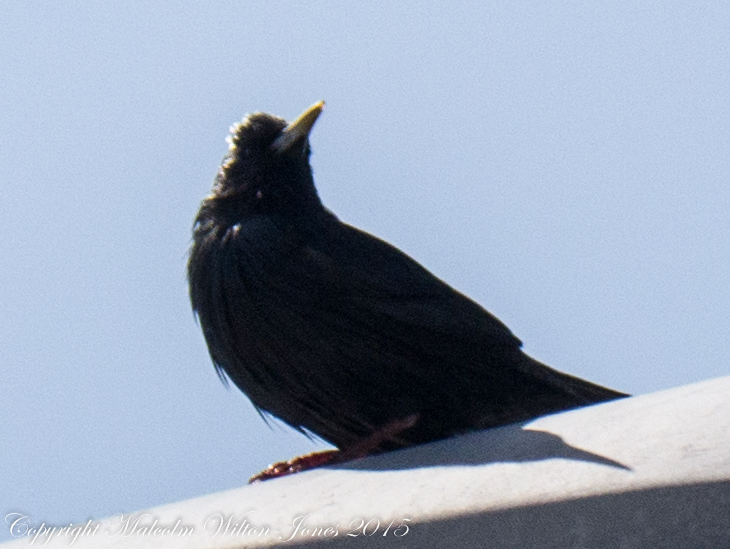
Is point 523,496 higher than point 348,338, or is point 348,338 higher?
point 348,338

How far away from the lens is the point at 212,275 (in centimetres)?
369

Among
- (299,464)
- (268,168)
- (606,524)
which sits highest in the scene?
(268,168)

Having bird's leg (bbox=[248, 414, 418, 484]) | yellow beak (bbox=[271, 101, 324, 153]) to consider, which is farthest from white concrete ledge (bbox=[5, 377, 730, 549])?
yellow beak (bbox=[271, 101, 324, 153])

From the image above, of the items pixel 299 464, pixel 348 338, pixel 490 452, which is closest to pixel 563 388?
pixel 348 338

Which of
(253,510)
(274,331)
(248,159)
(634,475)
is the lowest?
(253,510)

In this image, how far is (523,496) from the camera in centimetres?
166

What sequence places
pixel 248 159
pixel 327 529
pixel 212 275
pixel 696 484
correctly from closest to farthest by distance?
pixel 696 484 → pixel 327 529 → pixel 212 275 → pixel 248 159

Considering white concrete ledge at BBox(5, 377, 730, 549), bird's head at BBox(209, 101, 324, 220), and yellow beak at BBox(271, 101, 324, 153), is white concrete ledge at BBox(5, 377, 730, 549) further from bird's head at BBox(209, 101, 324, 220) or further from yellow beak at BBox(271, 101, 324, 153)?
yellow beak at BBox(271, 101, 324, 153)

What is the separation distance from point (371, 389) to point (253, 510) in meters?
1.27

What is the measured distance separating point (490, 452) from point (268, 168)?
91.9 inches

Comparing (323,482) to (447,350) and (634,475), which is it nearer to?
(634,475)

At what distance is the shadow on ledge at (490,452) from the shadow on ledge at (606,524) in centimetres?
14

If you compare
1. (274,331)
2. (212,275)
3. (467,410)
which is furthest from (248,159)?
(467,410)

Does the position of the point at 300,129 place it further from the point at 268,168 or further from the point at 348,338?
the point at 348,338
